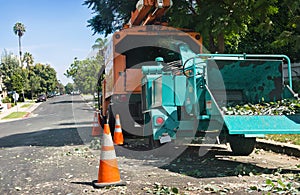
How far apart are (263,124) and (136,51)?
499 cm

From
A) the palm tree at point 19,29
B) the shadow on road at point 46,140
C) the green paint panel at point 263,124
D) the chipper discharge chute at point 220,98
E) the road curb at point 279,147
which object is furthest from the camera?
the palm tree at point 19,29

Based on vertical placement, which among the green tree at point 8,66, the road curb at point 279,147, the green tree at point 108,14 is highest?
the green tree at point 8,66

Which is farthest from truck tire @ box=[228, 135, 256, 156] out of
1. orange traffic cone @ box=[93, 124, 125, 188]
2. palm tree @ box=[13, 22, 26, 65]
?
palm tree @ box=[13, 22, 26, 65]

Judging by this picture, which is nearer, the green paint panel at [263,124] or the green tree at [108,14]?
the green paint panel at [263,124]

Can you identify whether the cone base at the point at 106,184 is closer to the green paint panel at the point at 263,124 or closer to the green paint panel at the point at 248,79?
the green paint panel at the point at 263,124

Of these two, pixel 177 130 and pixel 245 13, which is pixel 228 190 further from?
pixel 245 13

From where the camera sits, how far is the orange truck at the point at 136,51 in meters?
9.56

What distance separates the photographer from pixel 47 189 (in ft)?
17.7

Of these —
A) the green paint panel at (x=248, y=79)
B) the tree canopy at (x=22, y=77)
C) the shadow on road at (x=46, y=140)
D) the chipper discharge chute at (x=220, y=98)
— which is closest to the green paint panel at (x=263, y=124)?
the chipper discharge chute at (x=220, y=98)

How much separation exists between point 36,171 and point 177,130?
2.65 m

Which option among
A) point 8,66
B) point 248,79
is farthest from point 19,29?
point 248,79

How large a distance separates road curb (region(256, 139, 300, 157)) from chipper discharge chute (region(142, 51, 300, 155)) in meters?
0.82

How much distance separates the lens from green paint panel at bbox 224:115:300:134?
5852mm

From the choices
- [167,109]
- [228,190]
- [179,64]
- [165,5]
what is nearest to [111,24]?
[165,5]
